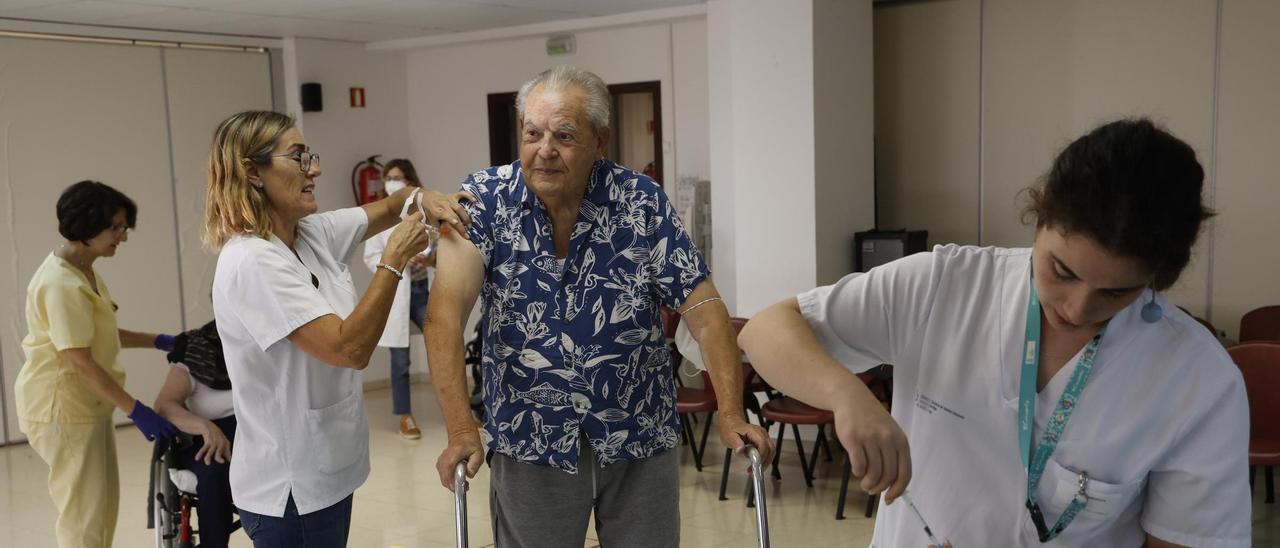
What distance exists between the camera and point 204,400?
356 centimetres

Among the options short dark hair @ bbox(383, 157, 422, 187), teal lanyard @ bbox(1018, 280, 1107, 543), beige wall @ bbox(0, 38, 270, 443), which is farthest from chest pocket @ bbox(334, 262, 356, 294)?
beige wall @ bbox(0, 38, 270, 443)

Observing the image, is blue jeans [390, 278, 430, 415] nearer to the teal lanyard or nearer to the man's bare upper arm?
the man's bare upper arm

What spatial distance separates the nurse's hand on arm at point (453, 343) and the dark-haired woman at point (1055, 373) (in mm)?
602

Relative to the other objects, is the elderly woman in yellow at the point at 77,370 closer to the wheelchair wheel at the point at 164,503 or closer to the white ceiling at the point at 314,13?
the wheelchair wheel at the point at 164,503

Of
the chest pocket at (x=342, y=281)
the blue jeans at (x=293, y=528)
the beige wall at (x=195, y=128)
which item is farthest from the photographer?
the beige wall at (x=195, y=128)

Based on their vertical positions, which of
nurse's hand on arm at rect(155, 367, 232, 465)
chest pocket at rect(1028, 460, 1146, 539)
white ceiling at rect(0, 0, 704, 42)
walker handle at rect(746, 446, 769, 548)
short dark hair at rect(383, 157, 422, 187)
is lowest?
nurse's hand on arm at rect(155, 367, 232, 465)

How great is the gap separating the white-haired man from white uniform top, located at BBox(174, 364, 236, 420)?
5.42 feet

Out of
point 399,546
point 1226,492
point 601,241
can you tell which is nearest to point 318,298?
point 601,241

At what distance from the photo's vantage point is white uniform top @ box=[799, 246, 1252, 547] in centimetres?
144

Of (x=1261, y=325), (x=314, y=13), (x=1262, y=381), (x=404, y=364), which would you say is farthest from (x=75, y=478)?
(x=1261, y=325)

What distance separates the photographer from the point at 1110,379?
148 centimetres

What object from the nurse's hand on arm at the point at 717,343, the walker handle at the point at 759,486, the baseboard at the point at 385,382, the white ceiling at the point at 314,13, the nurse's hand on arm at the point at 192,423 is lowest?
the baseboard at the point at 385,382

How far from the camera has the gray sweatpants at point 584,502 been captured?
2201mm

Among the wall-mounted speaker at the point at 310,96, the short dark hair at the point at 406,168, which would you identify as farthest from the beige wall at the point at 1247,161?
the wall-mounted speaker at the point at 310,96
